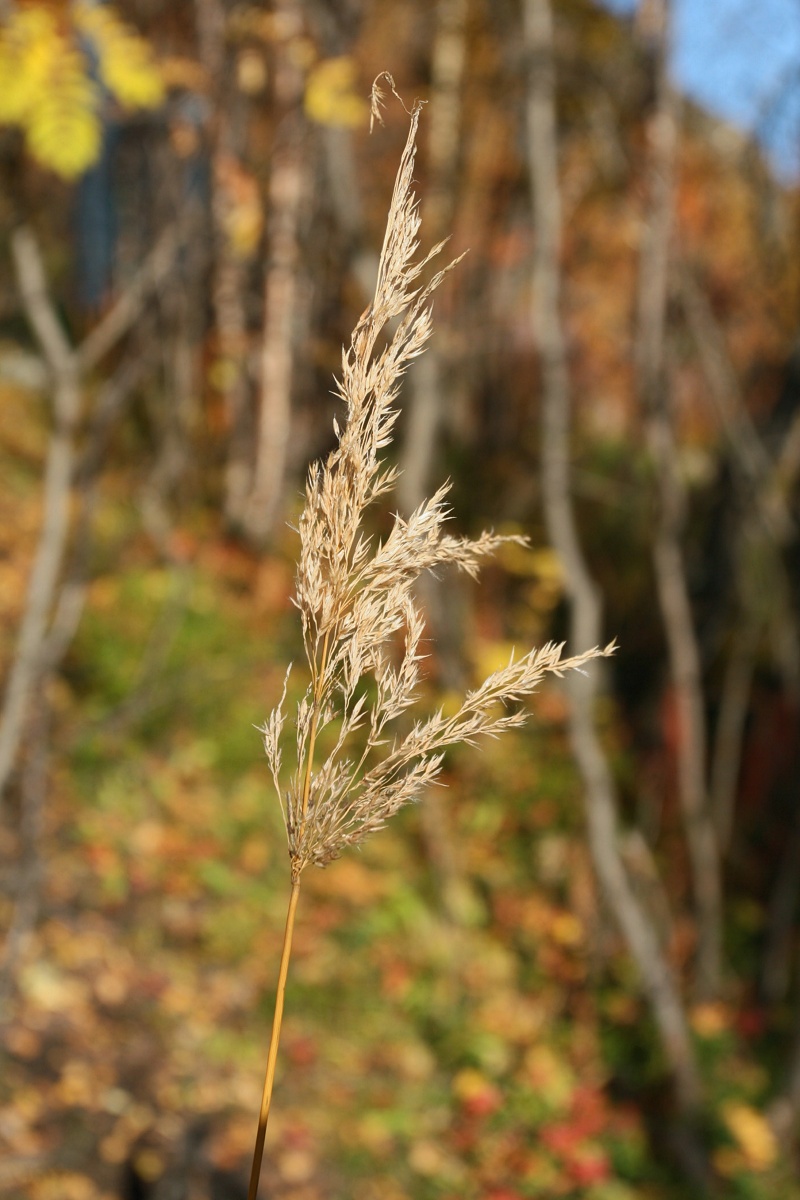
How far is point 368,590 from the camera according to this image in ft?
4.09

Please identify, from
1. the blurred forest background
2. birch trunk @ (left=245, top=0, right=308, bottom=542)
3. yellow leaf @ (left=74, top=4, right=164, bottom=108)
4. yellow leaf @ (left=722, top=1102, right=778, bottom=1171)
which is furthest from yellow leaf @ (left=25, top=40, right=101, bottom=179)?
yellow leaf @ (left=722, top=1102, right=778, bottom=1171)

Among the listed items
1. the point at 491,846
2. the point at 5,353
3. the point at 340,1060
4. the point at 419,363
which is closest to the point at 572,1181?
the point at 340,1060

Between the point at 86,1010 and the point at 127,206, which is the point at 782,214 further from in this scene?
the point at 86,1010

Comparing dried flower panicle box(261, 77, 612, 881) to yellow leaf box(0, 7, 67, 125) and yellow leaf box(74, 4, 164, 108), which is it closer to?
yellow leaf box(0, 7, 67, 125)

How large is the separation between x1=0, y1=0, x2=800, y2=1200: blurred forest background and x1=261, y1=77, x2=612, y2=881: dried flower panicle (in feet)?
7.79

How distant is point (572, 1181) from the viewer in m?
4.26

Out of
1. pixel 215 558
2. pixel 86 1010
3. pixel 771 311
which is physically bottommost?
pixel 86 1010

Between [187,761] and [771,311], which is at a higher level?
[771,311]

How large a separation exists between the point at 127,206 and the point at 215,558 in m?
2.67

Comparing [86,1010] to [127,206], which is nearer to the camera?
[86,1010]

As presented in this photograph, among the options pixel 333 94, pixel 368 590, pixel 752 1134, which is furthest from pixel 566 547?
pixel 368 590

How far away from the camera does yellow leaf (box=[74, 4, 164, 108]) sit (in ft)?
10.5

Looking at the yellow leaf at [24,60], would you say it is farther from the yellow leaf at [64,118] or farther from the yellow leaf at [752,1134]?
the yellow leaf at [752,1134]

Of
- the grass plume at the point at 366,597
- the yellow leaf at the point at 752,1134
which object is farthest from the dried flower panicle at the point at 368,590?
the yellow leaf at the point at 752,1134
